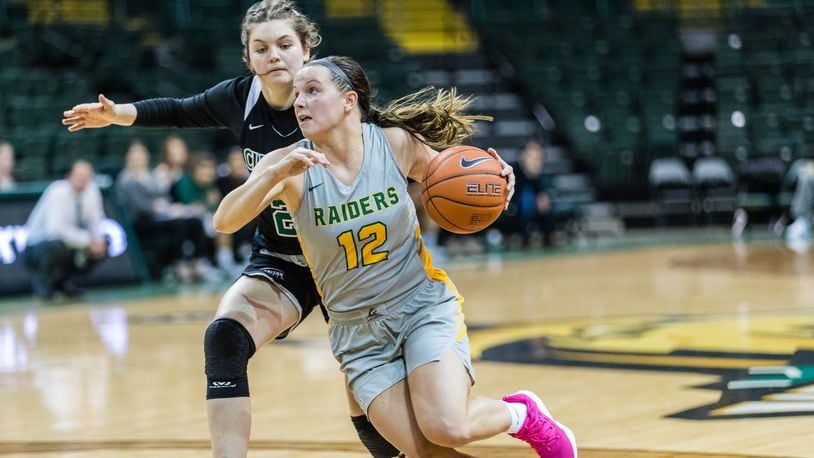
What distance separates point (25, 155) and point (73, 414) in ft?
28.1

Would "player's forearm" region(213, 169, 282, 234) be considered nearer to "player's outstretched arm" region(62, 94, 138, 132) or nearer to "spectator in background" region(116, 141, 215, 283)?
"player's outstretched arm" region(62, 94, 138, 132)

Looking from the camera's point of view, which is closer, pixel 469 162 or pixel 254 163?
pixel 469 162

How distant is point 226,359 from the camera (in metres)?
3.98

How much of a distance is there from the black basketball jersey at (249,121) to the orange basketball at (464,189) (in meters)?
0.53

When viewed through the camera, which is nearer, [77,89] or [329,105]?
[329,105]

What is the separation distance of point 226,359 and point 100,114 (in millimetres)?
1108

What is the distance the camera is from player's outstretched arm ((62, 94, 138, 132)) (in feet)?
14.5

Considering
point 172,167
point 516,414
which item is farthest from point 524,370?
point 172,167

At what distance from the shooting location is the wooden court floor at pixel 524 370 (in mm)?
4859

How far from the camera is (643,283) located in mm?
11094

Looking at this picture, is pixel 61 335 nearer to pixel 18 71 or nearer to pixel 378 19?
pixel 18 71

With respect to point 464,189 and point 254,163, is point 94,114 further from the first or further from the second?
point 464,189

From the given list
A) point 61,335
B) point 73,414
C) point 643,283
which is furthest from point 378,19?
point 73,414

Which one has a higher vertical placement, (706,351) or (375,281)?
(375,281)
